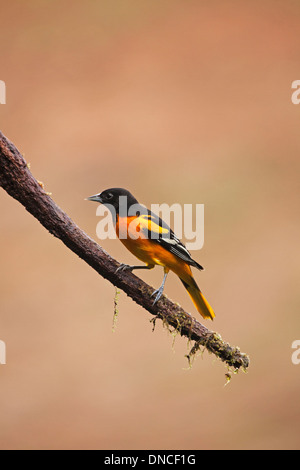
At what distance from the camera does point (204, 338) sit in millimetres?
2053

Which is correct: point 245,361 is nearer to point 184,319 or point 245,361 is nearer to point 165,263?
point 184,319

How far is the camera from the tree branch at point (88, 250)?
1.66 m

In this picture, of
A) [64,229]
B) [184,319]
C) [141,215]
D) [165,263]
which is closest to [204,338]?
[184,319]

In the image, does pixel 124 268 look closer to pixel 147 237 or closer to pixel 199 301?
pixel 147 237

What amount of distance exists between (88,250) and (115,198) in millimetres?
205

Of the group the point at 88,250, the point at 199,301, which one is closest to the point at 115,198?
the point at 88,250

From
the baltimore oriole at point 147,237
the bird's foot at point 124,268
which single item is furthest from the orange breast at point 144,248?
the bird's foot at point 124,268

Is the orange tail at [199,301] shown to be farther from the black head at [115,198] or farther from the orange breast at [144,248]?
the black head at [115,198]

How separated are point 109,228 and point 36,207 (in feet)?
1.05

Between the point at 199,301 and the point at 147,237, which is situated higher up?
the point at 147,237

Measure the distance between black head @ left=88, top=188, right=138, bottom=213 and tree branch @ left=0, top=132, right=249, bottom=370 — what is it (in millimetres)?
136

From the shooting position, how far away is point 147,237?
1938mm

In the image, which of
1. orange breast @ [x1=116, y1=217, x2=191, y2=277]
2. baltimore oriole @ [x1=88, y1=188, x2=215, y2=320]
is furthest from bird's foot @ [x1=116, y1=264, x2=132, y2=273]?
orange breast @ [x1=116, y1=217, x2=191, y2=277]

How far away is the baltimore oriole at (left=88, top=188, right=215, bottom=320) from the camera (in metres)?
1.82
